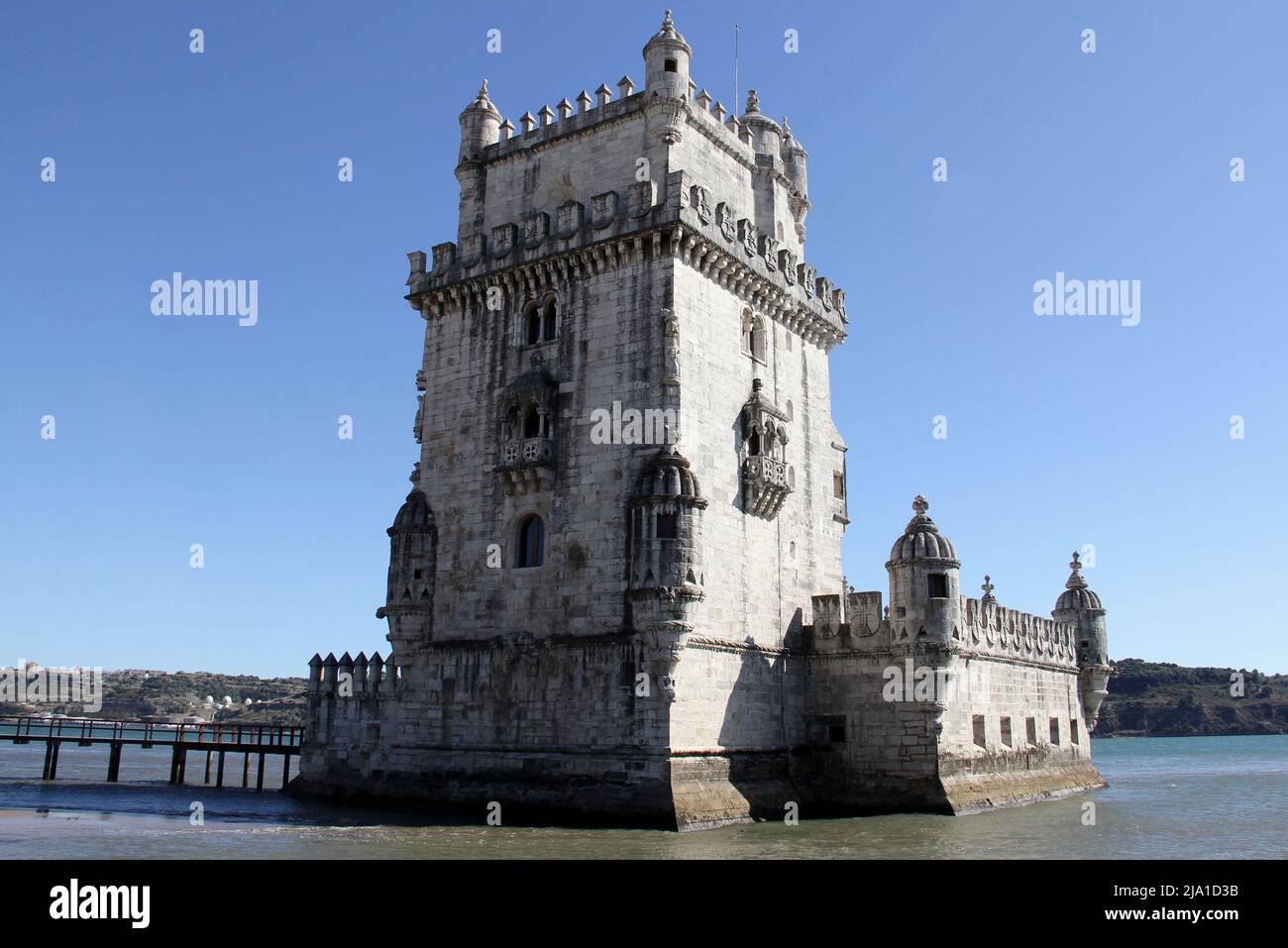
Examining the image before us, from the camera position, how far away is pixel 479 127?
37.5m

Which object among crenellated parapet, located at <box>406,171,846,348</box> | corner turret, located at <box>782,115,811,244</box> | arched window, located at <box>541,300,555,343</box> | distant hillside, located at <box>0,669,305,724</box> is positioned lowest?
distant hillside, located at <box>0,669,305,724</box>

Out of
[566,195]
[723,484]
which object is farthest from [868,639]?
[566,195]

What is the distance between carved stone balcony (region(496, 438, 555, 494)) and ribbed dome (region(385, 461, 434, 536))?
11.1ft

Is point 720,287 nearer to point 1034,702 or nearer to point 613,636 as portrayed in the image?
point 613,636

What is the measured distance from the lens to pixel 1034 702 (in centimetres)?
3997

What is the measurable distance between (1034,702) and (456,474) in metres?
22.9

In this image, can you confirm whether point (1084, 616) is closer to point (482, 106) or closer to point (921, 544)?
point (921, 544)

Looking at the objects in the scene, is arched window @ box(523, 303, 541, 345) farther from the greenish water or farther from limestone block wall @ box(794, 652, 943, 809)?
the greenish water

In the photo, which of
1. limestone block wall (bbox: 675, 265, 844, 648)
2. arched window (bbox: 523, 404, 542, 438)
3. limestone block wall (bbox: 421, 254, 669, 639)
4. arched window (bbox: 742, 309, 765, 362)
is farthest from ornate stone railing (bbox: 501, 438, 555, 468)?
arched window (bbox: 742, 309, 765, 362)

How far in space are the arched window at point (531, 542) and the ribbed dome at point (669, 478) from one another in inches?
158

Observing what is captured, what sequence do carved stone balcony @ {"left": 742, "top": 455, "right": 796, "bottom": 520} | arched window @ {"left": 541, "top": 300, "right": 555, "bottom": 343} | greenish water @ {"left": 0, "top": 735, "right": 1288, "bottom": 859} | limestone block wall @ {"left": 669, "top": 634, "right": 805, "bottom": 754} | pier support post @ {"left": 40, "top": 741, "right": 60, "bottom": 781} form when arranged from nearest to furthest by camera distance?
1. greenish water @ {"left": 0, "top": 735, "right": 1288, "bottom": 859}
2. limestone block wall @ {"left": 669, "top": 634, "right": 805, "bottom": 754}
3. carved stone balcony @ {"left": 742, "top": 455, "right": 796, "bottom": 520}
4. arched window @ {"left": 541, "top": 300, "right": 555, "bottom": 343}
5. pier support post @ {"left": 40, "top": 741, "right": 60, "bottom": 781}

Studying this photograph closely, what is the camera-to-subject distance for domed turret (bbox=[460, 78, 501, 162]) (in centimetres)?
3731

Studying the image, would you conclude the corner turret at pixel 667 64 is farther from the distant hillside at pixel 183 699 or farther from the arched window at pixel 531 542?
the distant hillside at pixel 183 699
